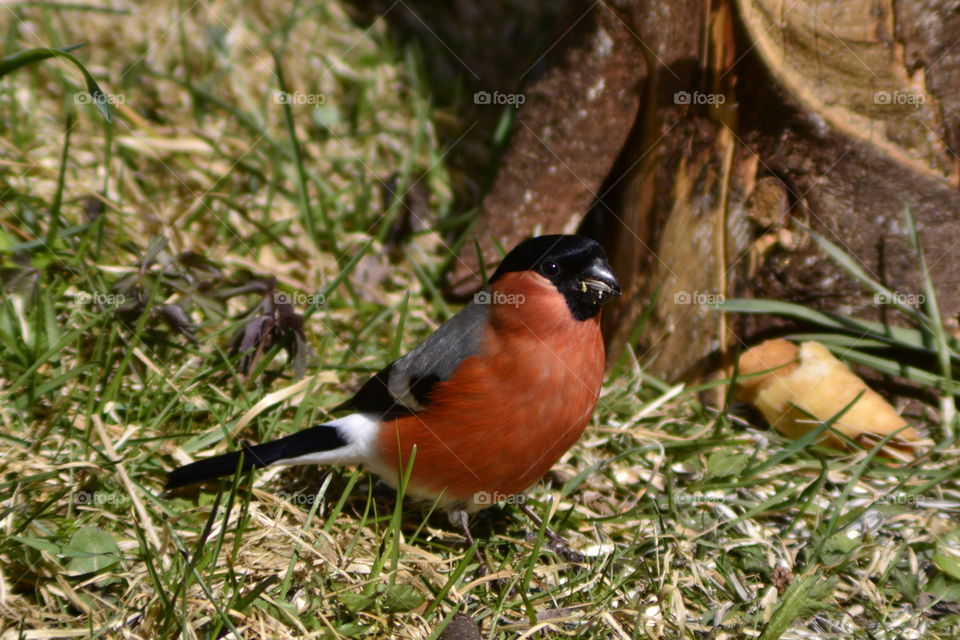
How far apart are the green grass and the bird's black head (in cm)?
67

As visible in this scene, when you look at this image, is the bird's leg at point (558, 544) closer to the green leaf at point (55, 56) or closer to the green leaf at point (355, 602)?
the green leaf at point (355, 602)

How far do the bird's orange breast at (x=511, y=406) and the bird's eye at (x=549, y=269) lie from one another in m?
0.02

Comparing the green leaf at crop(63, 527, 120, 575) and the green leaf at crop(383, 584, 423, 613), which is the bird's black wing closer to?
the green leaf at crop(383, 584, 423, 613)

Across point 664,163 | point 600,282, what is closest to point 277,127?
point 664,163

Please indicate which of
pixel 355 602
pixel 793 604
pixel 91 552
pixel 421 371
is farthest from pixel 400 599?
pixel 793 604

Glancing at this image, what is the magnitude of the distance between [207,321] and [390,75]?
247cm

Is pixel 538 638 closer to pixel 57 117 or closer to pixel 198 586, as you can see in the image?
pixel 198 586

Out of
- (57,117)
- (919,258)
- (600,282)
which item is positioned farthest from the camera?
(57,117)

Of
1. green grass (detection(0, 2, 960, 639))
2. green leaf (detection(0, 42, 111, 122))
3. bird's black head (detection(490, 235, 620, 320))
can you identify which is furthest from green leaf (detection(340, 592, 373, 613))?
green leaf (detection(0, 42, 111, 122))

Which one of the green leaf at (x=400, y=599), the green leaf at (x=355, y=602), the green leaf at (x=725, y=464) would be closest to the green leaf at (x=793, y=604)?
the green leaf at (x=725, y=464)

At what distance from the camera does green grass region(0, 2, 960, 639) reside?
2445mm

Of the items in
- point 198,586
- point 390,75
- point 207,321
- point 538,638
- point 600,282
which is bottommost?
point 538,638

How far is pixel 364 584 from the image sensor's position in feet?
8.05

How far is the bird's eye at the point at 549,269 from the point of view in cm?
277
